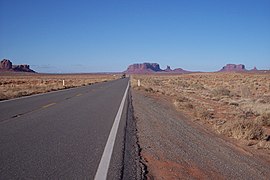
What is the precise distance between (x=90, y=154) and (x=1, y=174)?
1.96 m

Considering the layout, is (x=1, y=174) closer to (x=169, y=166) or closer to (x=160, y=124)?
(x=169, y=166)

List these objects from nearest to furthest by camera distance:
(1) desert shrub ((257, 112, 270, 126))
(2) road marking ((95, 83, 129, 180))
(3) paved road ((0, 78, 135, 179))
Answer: (2) road marking ((95, 83, 129, 180))
(3) paved road ((0, 78, 135, 179))
(1) desert shrub ((257, 112, 270, 126))

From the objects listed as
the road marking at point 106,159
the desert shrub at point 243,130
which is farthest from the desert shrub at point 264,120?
the road marking at point 106,159

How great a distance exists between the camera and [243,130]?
1020 cm

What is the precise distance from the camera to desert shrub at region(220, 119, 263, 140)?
32.4 feet

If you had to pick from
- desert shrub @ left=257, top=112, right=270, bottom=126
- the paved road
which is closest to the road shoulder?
the paved road

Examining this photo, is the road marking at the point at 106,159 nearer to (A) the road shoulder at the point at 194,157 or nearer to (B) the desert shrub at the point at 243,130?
(A) the road shoulder at the point at 194,157

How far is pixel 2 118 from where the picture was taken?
1252 centimetres

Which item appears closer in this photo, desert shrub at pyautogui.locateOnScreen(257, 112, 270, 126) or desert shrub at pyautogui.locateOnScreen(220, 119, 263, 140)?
desert shrub at pyautogui.locateOnScreen(220, 119, 263, 140)

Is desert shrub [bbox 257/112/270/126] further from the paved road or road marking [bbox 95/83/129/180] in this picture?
road marking [bbox 95/83/129/180]

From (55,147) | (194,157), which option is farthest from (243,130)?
(55,147)

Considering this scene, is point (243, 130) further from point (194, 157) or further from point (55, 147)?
point (55, 147)

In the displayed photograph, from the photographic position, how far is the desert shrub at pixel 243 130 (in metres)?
9.89

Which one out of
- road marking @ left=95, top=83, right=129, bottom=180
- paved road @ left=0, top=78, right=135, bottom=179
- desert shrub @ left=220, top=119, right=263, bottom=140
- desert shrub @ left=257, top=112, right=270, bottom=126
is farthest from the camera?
desert shrub @ left=257, top=112, right=270, bottom=126
